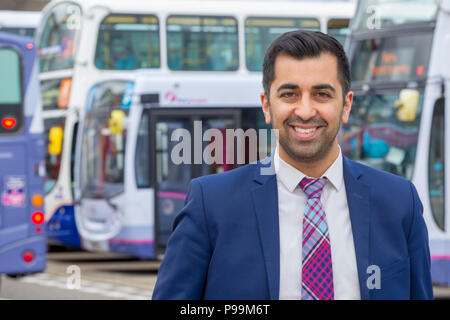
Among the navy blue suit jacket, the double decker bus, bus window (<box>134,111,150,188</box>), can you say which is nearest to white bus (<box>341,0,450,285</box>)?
bus window (<box>134,111,150,188</box>)

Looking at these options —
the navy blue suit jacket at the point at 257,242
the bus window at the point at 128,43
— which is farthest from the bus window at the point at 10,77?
the navy blue suit jacket at the point at 257,242

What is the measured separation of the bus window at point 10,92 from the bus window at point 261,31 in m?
5.30

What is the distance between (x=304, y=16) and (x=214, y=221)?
546 inches

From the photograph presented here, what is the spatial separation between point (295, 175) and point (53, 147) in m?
13.3

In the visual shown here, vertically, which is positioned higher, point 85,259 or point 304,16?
point 304,16

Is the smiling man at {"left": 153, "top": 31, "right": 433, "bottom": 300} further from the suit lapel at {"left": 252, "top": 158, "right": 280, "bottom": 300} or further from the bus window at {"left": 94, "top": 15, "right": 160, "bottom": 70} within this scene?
the bus window at {"left": 94, "top": 15, "right": 160, "bottom": 70}

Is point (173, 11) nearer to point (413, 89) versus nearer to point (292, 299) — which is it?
point (413, 89)

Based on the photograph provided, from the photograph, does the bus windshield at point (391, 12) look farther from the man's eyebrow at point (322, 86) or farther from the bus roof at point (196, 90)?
the man's eyebrow at point (322, 86)

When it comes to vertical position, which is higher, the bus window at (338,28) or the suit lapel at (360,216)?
the bus window at (338,28)

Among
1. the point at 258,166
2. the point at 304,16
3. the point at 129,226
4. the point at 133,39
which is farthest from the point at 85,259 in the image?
the point at 258,166

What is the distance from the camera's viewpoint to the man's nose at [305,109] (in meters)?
2.44

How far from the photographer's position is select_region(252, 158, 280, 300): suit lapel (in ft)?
7.89

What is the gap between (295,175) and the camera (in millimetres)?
2506

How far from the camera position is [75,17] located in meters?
15.5
